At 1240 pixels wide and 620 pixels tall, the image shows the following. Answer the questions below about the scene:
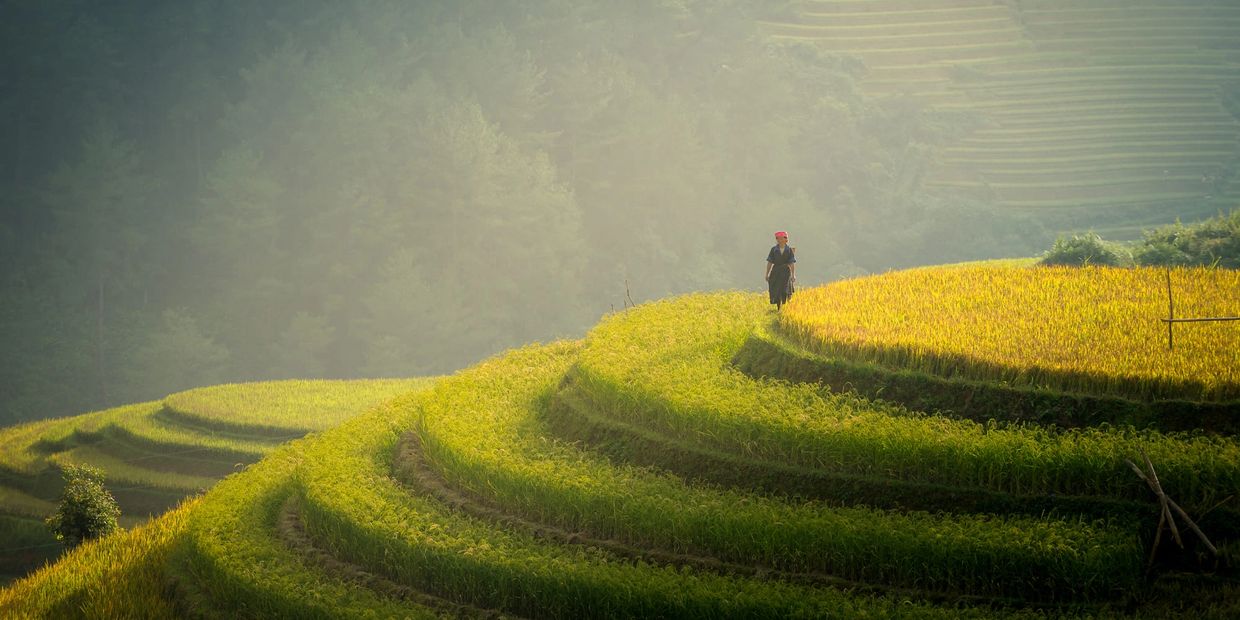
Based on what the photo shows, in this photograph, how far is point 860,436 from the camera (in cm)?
1270

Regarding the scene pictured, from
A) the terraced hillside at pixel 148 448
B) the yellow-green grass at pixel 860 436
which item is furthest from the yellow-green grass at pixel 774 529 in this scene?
the terraced hillside at pixel 148 448

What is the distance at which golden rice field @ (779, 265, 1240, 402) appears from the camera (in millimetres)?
12609

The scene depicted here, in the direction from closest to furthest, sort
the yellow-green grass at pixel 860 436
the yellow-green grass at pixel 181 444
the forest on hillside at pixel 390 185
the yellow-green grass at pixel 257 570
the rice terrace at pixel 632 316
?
the yellow-green grass at pixel 860 436 < the rice terrace at pixel 632 316 < the yellow-green grass at pixel 257 570 < the yellow-green grass at pixel 181 444 < the forest on hillside at pixel 390 185

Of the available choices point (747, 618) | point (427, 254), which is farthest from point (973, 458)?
point (427, 254)

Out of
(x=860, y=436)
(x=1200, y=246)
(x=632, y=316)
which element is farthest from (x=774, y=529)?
(x=1200, y=246)

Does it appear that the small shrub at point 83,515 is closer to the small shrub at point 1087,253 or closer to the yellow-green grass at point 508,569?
the yellow-green grass at point 508,569

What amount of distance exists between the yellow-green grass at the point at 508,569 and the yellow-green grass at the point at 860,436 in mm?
1752

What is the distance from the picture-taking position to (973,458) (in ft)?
39.6

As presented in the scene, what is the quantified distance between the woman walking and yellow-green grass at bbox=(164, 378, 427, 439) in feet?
48.7

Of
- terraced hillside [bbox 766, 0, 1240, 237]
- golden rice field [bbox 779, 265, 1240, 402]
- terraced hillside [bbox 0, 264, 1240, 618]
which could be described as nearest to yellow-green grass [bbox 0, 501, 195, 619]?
terraced hillside [bbox 0, 264, 1240, 618]

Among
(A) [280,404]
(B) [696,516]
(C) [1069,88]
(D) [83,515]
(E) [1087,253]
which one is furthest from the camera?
(C) [1069,88]

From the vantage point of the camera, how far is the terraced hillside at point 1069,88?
6694 cm

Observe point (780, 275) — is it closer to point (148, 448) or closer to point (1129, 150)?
point (148, 448)

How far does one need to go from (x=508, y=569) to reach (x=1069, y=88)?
70319 mm
